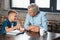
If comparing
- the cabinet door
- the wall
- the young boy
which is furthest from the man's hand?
the cabinet door

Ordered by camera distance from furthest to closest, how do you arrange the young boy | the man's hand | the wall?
the wall, the man's hand, the young boy

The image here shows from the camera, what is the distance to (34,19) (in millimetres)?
3809

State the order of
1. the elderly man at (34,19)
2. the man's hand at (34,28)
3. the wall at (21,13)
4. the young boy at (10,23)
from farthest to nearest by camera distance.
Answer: the wall at (21,13) < the elderly man at (34,19) < the man's hand at (34,28) < the young boy at (10,23)

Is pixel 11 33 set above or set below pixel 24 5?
below

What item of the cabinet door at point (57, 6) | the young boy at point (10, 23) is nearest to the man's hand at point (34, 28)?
the young boy at point (10, 23)

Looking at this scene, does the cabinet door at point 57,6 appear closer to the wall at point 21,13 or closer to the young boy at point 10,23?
the wall at point 21,13

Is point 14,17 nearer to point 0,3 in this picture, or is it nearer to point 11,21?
point 11,21

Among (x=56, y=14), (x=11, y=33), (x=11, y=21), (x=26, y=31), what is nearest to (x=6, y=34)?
(x=11, y=33)

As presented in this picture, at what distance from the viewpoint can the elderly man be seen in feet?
11.8

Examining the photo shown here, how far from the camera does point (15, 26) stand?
3342mm

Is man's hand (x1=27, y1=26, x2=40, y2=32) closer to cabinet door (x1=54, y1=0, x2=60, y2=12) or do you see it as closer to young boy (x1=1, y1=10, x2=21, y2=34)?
young boy (x1=1, y1=10, x2=21, y2=34)

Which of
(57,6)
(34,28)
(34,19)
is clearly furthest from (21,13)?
(34,28)

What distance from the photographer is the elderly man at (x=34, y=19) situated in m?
3.59

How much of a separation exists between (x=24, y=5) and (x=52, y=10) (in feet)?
2.85
